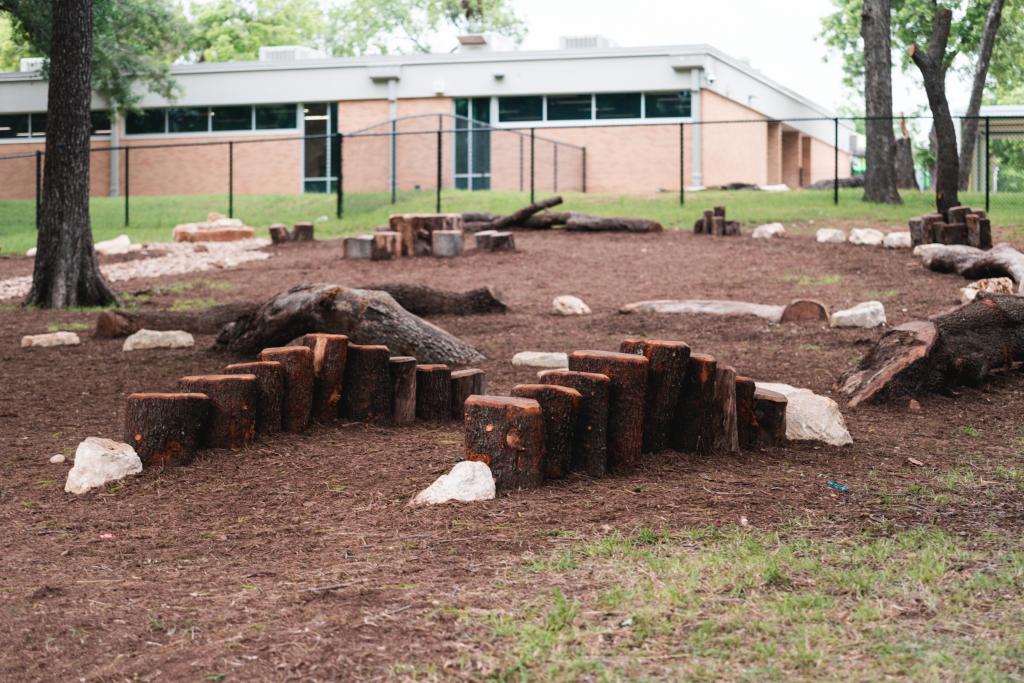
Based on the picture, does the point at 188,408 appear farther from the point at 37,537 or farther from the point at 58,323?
the point at 58,323

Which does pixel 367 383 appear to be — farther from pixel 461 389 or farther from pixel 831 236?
pixel 831 236

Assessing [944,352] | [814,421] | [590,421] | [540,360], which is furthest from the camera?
[540,360]

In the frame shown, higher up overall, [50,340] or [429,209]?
[429,209]

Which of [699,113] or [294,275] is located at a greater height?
[699,113]

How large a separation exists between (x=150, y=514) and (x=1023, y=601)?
Result: 3289mm

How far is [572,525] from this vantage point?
438cm

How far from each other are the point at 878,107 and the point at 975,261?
12.4 metres

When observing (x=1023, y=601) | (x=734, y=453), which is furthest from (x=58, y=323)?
(x=1023, y=601)

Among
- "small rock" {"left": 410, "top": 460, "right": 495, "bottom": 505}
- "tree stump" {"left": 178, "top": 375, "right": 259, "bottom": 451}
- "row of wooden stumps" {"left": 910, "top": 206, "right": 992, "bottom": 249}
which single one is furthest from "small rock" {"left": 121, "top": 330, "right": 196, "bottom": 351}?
"row of wooden stumps" {"left": 910, "top": 206, "right": 992, "bottom": 249}

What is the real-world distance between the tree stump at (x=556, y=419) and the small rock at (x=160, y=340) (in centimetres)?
537

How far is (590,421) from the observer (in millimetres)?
5074

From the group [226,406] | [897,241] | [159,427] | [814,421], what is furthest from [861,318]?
[159,427]

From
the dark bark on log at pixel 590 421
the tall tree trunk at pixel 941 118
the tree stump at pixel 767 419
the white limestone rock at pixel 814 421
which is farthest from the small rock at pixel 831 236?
the dark bark on log at pixel 590 421

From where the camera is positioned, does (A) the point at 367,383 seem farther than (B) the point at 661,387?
Yes
